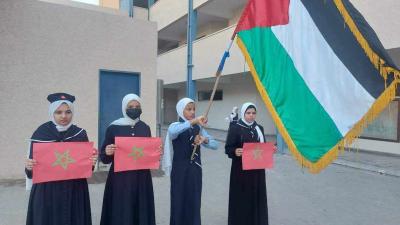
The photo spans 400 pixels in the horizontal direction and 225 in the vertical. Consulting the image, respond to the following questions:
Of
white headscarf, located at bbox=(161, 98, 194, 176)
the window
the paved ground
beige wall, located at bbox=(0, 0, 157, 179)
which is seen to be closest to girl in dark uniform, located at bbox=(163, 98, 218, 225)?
white headscarf, located at bbox=(161, 98, 194, 176)

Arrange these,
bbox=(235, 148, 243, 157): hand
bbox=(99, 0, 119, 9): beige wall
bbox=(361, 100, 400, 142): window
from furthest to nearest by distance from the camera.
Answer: bbox=(99, 0, 119, 9): beige wall → bbox=(361, 100, 400, 142): window → bbox=(235, 148, 243, 157): hand

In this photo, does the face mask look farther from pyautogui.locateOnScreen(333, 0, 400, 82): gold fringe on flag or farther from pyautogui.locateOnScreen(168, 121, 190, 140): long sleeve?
pyautogui.locateOnScreen(333, 0, 400, 82): gold fringe on flag

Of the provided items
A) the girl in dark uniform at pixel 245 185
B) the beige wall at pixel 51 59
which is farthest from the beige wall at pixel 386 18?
the girl in dark uniform at pixel 245 185

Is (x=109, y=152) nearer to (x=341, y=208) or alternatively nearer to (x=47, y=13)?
(x=341, y=208)

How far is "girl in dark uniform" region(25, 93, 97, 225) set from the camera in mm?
2934

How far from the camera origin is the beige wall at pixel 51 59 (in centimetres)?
680

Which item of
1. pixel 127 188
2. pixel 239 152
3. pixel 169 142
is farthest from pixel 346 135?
pixel 127 188

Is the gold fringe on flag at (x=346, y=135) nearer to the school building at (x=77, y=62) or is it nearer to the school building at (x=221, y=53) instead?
the school building at (x=77, y=62)

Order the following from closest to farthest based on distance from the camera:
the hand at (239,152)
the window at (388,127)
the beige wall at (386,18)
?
the hand at (239,152)
the beige wall at (386,18)
the window at (388,127)

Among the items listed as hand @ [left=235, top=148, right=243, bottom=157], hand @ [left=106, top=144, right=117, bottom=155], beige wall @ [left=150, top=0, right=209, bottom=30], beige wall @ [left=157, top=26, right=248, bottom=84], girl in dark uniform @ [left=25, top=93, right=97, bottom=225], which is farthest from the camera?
beige wall @ [left=150, top=0, right=209, bottom=30]

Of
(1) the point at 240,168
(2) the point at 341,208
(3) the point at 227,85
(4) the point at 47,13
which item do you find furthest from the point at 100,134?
(3) the point at 227,85

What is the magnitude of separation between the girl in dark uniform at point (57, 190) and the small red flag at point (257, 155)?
1676mm

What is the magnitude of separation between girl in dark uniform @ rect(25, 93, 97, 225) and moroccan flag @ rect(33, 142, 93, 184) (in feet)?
0.31

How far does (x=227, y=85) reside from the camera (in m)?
19.7
